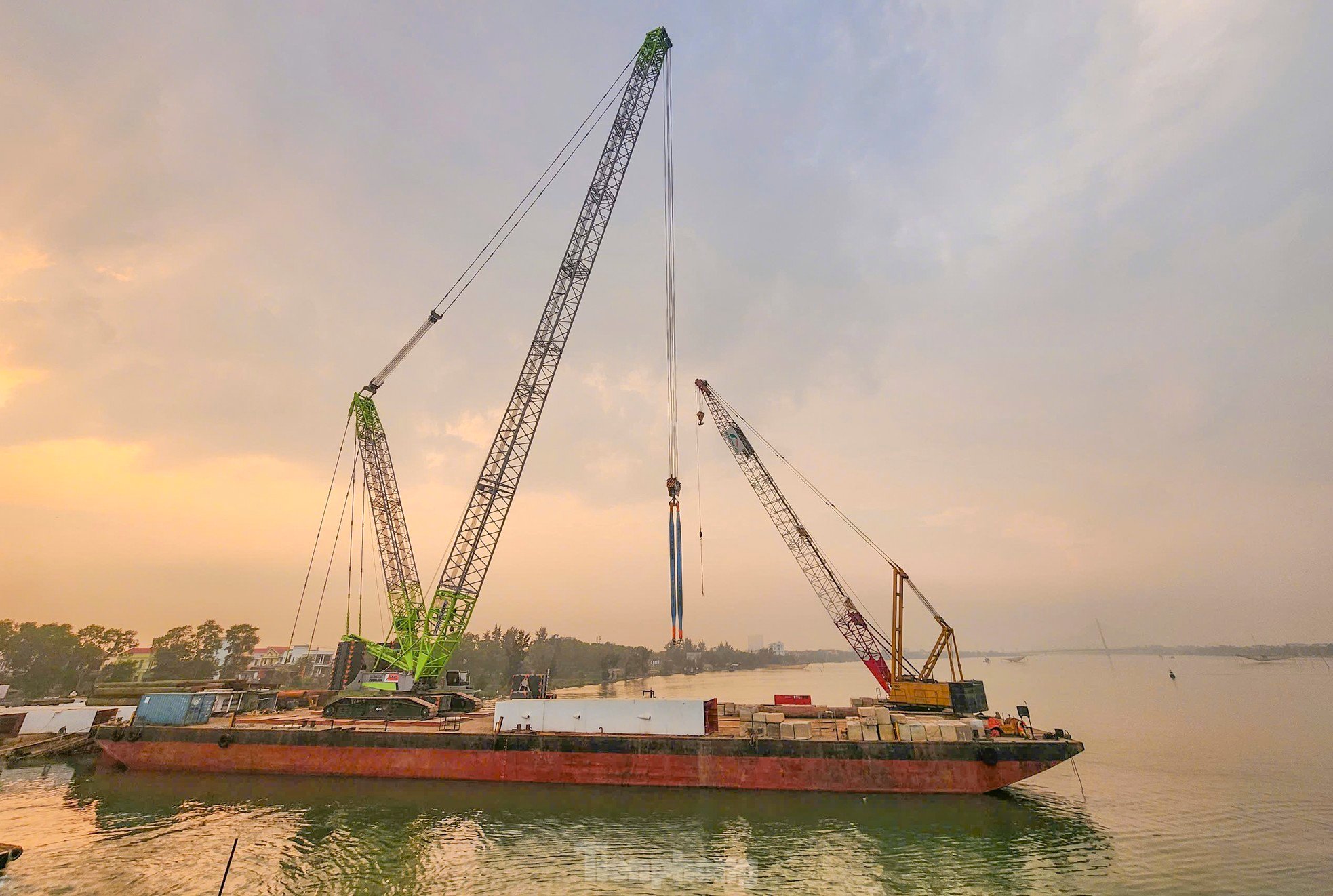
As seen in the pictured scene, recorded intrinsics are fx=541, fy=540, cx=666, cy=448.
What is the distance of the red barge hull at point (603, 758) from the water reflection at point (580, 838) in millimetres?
731

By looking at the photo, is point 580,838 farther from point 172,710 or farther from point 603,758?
point 172,710

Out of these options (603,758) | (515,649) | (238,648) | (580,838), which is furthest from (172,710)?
(238,648)

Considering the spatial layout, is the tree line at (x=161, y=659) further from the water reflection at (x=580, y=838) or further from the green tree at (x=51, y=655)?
the water reflection at (x=580, y=838)

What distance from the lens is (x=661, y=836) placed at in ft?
81.2

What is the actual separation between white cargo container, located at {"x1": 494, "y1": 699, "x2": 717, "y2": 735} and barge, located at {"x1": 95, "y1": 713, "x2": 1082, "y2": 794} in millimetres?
457

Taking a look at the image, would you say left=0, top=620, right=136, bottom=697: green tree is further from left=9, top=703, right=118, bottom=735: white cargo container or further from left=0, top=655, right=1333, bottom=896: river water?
left=0, top=655, right=1333, bottom=896: river water

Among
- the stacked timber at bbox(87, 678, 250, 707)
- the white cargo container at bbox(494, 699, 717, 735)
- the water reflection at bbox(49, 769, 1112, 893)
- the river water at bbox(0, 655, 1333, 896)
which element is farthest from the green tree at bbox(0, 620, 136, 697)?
the white cargo container at bbox(494, 699, 717, 735)

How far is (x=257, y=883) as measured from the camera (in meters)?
20.6

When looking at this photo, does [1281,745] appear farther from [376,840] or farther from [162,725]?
[162,725]

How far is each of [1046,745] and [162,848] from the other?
42402 millimetres

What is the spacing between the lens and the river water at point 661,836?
813 inches

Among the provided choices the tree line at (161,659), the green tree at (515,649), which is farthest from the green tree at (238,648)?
the green tree at (515,649)

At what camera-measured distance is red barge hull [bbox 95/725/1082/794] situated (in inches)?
1162

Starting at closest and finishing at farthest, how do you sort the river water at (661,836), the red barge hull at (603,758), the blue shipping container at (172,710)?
the river water at (661,836) < the red barge hull at (603,758) < the blue shipping container at (172,710)
